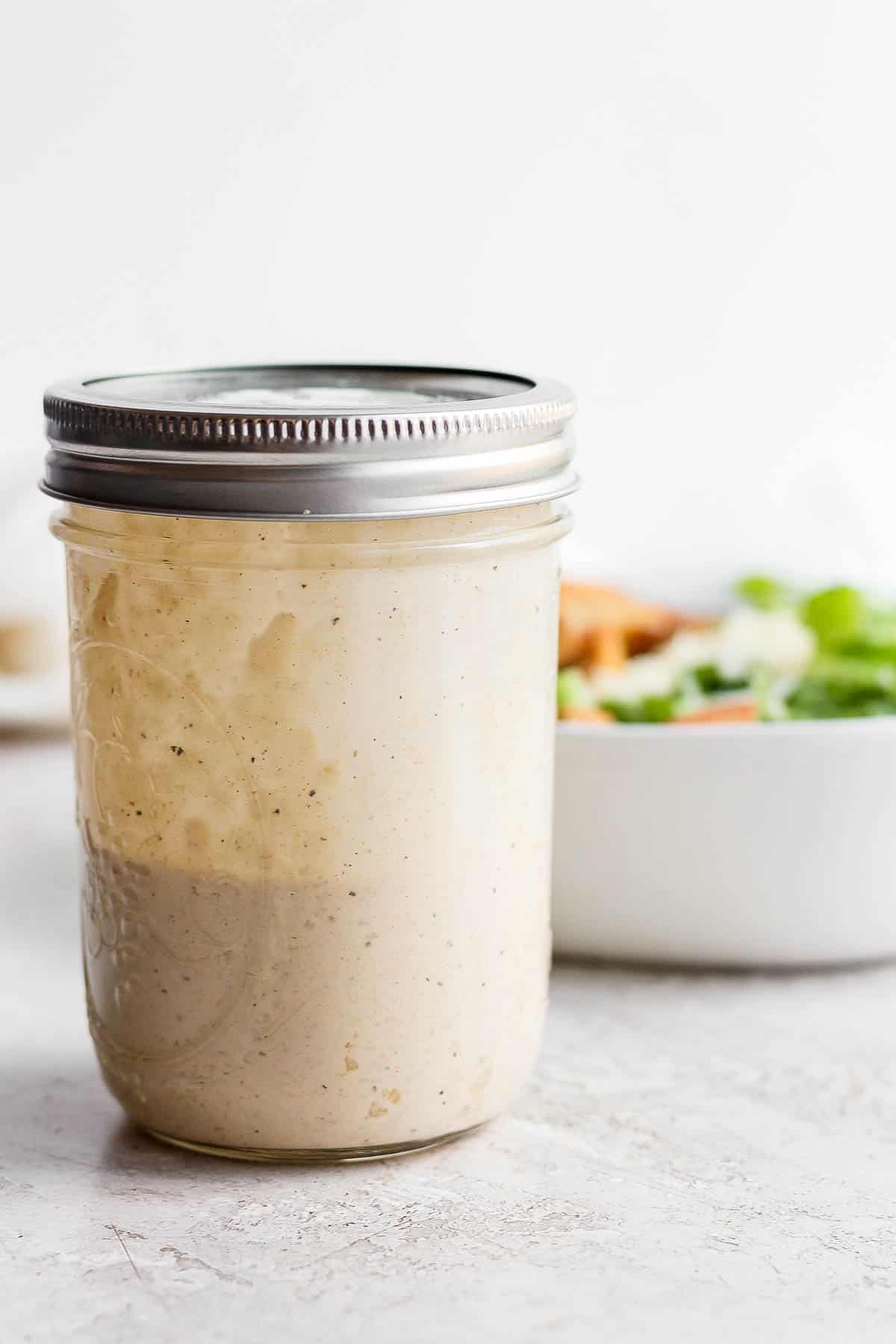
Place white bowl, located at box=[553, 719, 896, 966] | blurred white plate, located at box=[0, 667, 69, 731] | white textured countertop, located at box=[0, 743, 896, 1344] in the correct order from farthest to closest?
blurred white plate, located at box=[0, 667, 69, 731] → white bowl, located at box=[553, 719, 896, 966] → white textured countertop, located at box=[0, 743, 896, 1344]

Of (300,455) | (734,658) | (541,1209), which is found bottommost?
(541,1209)

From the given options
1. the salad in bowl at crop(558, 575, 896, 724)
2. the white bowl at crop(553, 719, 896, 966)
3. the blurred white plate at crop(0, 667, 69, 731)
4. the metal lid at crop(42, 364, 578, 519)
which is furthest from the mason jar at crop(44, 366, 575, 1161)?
the blurred white plate at crop(0, 667, 69, 731)

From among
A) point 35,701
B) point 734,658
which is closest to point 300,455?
point 734,658

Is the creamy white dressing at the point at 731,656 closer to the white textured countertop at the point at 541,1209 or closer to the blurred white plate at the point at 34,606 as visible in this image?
the white textured countertop at the point at 541,1209

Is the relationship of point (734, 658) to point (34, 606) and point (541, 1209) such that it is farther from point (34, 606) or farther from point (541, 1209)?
point (34, 606)

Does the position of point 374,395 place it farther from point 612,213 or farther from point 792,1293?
point 612,213

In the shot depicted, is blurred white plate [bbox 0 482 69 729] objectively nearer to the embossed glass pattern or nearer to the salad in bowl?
the salad in bowl

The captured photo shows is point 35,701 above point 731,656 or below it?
below
